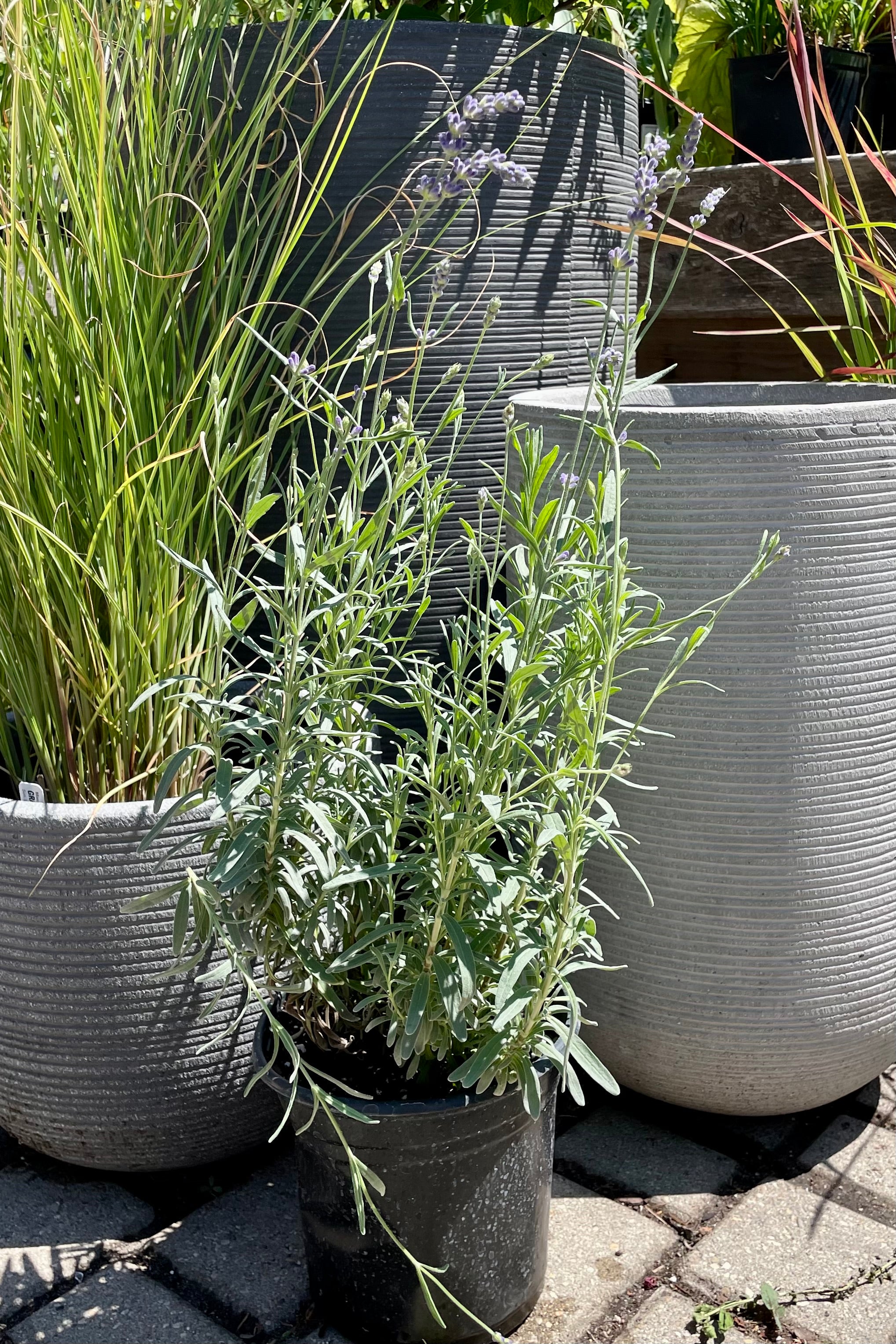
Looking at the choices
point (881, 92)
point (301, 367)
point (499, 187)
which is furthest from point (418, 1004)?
point (881, 92)

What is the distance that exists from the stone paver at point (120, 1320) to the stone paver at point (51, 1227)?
0.04 meters

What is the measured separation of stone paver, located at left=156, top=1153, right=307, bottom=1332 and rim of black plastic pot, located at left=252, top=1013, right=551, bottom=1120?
28cm

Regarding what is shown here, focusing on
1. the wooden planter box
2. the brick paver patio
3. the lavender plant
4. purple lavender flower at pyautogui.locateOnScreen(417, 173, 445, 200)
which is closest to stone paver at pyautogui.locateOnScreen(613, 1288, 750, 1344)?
the brick paver patio

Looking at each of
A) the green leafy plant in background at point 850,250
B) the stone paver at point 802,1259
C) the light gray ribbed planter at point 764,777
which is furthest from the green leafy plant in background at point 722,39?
the stone paver at point 802,1259

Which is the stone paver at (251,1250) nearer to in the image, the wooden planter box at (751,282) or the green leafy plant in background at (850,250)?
the green leafy plant in background at (850,250)

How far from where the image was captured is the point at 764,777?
142cm

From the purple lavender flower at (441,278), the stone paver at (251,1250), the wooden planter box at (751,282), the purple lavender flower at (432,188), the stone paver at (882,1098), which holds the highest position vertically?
the purple lavender flower at (432,188)

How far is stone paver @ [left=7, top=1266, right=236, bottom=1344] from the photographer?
130cm

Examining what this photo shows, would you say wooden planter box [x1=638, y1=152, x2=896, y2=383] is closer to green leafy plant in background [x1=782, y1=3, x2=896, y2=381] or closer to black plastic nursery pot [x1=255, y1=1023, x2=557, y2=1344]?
green leafy plant in background [x1=782, y1=3, x2=896, y2=381]

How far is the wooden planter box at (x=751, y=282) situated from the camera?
7.54 feet

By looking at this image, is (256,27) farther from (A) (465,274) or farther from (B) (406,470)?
(B) (406,470)

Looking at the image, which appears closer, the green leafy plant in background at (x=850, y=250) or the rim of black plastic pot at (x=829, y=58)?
the green leafy plant in background at (x=850, y=250)

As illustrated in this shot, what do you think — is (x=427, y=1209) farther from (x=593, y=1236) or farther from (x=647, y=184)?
(x=647, y=184)

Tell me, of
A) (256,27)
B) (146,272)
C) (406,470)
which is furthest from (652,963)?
(256,27)
